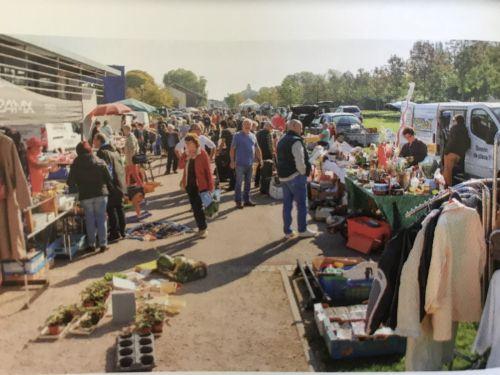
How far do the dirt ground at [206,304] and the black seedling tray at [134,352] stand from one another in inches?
3.1

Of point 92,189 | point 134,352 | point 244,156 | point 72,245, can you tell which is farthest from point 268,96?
point 244,156

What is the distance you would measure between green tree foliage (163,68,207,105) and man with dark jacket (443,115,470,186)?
1.98 metres

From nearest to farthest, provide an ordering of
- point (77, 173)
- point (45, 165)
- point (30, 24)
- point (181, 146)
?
1. point (30, 24)
2. point (45, 165)
3. point (77, 173)
4. point (181, 146)

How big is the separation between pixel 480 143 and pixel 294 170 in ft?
4.98

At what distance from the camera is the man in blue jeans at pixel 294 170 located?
14.1ft

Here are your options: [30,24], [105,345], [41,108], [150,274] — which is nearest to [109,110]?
[41,108]

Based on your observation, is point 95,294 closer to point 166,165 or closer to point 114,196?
point 114,196

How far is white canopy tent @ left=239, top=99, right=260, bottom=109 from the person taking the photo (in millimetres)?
3214

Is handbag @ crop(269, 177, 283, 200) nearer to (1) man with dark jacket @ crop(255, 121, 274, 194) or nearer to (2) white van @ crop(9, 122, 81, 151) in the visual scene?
(1) man with dark jacket @ crop(255, 121, 274, 194)

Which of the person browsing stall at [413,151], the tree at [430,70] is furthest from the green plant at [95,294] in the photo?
the person browsing stall at [413,151]

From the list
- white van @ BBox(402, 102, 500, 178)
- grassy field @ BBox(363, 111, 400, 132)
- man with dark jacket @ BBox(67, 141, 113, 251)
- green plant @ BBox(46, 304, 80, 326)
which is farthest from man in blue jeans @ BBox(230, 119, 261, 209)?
green plant @ BBox(46, 304, 80, 326)

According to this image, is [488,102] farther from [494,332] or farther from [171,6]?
[171,6]

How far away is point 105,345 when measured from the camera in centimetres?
292

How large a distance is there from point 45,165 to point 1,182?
0.47m
